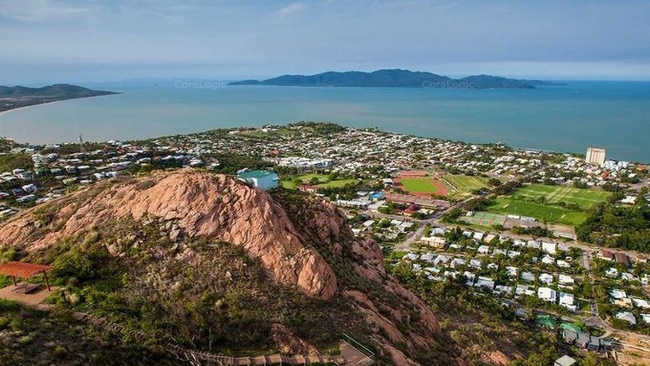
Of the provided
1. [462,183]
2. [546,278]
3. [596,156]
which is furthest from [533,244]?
[596,156]

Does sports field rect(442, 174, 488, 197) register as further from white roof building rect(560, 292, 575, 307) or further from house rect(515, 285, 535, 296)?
white roof building rect(560, 292, 575, 307)

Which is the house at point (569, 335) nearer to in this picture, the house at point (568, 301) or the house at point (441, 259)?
the house at point (568, 301)

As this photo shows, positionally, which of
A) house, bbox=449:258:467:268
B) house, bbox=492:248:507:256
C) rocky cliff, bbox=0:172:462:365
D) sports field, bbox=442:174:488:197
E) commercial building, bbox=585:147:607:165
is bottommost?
house, bbox=492:248:507:256

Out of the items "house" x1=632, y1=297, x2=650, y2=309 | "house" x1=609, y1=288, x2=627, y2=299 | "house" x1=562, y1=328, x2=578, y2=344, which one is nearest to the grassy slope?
"house" x1=609, y1=288, x2=627, y2=299

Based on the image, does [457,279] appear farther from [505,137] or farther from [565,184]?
[505,137]

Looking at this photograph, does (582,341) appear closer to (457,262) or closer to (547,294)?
(547,294)

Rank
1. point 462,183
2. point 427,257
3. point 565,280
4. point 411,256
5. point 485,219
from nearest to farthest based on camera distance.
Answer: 1. point 565,280
2. point 427,257
3. point 411,256
4. point 485,219
5. point 462,183
